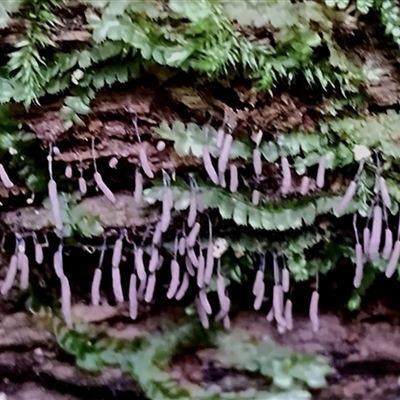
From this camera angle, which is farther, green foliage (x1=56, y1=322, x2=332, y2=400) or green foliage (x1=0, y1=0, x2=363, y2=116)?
green foliage (x1=56, y1=322, x2=332, y2=400)

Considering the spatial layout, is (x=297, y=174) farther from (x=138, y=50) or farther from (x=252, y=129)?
(x=138, y=50)

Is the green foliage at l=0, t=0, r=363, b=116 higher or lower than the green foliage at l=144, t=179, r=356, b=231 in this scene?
higher

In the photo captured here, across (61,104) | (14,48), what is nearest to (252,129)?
(61,104)

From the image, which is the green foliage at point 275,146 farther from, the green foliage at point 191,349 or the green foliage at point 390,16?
the green foliage at point 191,349

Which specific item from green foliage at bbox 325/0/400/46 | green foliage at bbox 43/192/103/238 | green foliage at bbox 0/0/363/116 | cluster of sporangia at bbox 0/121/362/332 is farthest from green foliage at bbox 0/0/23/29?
green foliage at bbox 325/0/400/46

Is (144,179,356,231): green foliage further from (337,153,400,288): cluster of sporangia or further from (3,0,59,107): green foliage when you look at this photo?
(3,0,59,107): green foliage

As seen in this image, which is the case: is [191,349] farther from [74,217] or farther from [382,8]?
[382,8]
